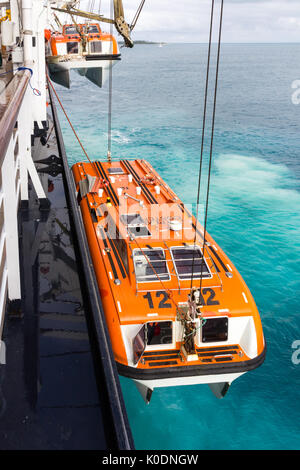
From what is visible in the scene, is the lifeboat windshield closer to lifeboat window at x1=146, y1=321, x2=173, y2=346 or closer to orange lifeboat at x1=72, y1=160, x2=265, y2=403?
orange lifeboat at x1=72, y1=160, x2=265, y2=403

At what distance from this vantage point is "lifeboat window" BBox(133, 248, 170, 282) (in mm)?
8147

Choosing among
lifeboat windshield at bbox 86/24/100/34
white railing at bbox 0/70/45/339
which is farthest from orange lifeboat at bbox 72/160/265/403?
lifeboat windshield at bbox 86/24/100/34

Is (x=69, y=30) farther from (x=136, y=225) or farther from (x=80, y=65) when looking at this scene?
(x=136, y=225)

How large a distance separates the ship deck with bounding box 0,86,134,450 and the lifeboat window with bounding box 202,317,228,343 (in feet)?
9.48

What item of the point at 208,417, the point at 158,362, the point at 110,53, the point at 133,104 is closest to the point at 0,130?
the point at 158,362

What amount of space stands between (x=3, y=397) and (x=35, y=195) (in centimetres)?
526

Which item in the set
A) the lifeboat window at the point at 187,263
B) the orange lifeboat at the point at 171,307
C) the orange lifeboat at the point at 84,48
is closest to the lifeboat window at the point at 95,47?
the orange lifeboat at the point at 84,48

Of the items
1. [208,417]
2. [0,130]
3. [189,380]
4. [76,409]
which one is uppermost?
[0,130]

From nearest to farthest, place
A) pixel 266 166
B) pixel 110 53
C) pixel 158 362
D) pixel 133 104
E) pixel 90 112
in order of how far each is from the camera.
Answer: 1. pixel 158 362
2. pixel 110 53
3. pixel 266 166
4. pixel 90 112
5. pixel 133 104

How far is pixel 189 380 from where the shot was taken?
738 cm

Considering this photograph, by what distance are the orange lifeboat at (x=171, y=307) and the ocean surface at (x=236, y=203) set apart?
0.95 meters

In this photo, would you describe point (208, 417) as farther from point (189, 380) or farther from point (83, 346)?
point (83, 346)

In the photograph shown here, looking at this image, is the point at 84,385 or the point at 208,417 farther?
the point at 208,417

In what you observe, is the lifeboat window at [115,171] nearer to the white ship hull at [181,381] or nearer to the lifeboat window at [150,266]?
the lifeboat window at [150,266]
